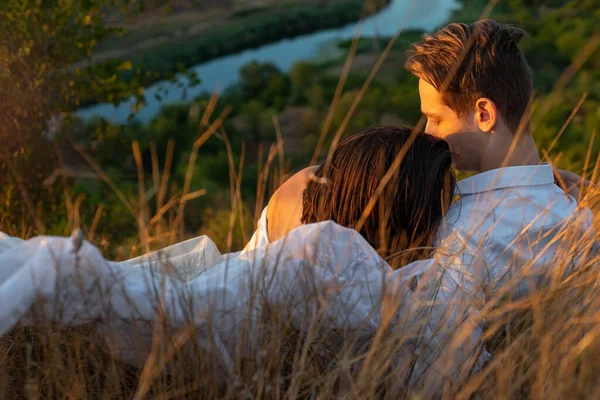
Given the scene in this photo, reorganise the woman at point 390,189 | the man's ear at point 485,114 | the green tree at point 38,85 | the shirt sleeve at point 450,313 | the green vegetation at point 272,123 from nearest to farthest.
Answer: the shirt sleeve at point 450,313
the woman at point 390,189
the man's ear at point 485,114
the green tree at point 38,85
the green vegetation at point 272,123

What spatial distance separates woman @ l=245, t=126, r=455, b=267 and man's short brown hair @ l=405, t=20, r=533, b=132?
0.20 meters

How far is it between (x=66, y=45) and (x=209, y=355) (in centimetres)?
246

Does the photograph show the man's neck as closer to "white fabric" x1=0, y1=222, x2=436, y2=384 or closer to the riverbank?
"white fabric" x1=0, y1=222, x2=436, y2=384

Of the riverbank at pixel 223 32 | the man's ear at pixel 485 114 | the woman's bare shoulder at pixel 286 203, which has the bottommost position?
the riverbank at pixel 223 32

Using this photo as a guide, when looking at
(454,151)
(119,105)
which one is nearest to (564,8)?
(119,105)

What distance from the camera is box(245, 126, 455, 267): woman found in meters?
2.04

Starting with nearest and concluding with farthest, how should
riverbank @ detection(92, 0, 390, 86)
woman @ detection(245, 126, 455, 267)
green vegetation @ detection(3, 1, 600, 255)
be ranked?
1. woman @ detection(245, 126, 455, 267)
2. green vegetation @ detection(3, 1, 600, 255)
3. riverbank @ detection(92, 0, 390, 86)

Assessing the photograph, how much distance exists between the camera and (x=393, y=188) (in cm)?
206

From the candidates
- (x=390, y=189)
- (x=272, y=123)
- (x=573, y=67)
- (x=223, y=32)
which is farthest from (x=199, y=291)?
(x=223, y=32)

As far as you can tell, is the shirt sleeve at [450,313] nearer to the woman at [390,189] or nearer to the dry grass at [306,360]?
the dry grass at [306,360]

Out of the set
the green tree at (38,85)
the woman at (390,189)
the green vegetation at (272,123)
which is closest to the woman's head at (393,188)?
the woman at (390,189)

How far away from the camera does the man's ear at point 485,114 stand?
7.27 feet

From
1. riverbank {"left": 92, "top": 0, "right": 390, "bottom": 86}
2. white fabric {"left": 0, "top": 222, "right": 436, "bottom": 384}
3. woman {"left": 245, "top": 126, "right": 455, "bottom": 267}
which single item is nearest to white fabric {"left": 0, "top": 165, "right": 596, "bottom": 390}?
white fabric {"left": 0, "top": 222, "right": 436, "bottom": 384}

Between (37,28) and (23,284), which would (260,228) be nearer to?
(23,284)
